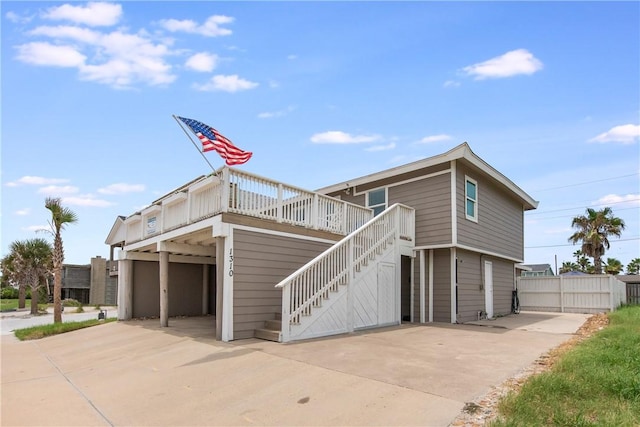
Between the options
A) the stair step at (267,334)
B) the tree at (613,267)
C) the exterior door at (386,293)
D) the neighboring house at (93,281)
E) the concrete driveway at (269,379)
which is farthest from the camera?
the tree at (613,267)

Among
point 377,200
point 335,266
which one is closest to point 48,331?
point 335,266

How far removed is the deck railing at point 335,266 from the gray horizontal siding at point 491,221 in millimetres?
1926

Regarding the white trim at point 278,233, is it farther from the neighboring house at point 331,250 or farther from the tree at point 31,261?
the tree at point 31,261

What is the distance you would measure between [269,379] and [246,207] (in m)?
4.35

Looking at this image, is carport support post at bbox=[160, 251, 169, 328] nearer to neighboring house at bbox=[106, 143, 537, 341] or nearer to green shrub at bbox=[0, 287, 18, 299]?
neighboring house at bbox=[106, 143, 537, 341]

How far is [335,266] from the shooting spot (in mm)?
9312

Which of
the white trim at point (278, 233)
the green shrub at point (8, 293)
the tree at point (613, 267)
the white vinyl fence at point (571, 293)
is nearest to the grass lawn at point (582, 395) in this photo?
the white trim at point (278, 233)

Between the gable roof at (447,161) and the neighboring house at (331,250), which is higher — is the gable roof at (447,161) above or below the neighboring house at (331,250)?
above

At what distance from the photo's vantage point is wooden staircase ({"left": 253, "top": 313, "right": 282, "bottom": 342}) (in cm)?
818

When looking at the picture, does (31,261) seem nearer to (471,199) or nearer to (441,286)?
(441,286)

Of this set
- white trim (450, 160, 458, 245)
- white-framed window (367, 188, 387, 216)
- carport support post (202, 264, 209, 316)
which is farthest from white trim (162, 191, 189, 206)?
white trim (450, 160, 458, 245)

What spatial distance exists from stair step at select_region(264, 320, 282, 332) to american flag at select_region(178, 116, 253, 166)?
3584 millimetres

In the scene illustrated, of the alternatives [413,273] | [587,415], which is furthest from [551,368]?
[413,273]

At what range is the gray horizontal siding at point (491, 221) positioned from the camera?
12.4m
